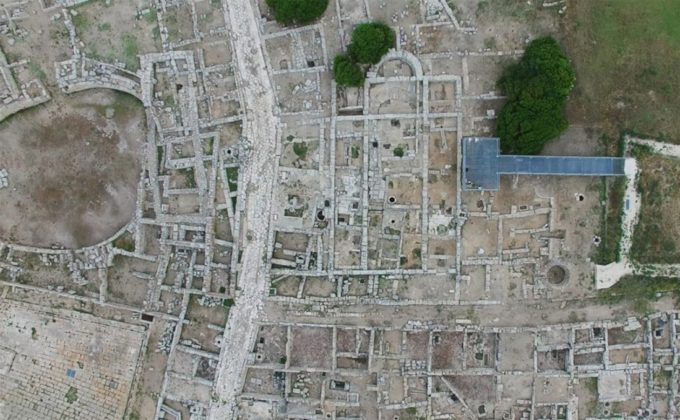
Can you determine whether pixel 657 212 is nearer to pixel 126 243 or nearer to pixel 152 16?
pixel 126 243

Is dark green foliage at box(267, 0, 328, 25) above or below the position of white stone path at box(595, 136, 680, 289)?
above

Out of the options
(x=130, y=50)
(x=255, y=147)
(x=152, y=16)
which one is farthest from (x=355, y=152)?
(x=130, y=50)

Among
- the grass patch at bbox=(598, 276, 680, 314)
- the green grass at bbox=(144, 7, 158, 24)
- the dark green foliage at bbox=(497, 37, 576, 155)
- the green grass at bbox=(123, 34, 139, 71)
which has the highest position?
the green grass at bbox=(144, 7, 158, 24)

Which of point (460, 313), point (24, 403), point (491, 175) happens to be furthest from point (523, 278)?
point (24, 403)

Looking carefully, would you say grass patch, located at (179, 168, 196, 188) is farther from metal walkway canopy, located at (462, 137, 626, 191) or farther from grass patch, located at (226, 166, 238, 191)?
metal walkway canopy, located at (462, 137, 626, 191)

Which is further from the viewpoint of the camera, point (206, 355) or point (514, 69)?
point (206, 355)

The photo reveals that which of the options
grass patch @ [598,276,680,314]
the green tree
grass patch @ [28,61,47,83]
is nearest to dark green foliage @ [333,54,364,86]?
the green tree

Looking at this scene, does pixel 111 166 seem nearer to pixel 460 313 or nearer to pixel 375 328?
pixel 375 328
